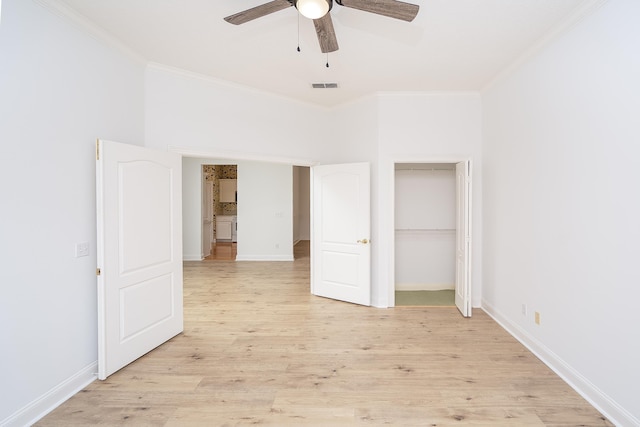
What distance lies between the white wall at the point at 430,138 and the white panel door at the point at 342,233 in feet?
0.90

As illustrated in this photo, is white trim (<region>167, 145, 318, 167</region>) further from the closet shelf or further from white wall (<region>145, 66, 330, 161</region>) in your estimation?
the closet shelf

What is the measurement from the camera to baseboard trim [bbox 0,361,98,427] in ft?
6.86

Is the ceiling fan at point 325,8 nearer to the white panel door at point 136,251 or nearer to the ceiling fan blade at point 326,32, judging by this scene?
the ceiling fan blade at point 326,32

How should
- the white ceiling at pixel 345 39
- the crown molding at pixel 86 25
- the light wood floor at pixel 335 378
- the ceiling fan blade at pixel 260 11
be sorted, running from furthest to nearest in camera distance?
the white ceiling at pixel 345 39 → the crown molding at pixel 86 25 → the light wood floor at pixel 335 378 → the ceiling fan blade at pixel 260 11

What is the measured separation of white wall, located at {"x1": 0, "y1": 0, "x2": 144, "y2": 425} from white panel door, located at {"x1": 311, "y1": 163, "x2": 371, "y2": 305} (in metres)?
2.81

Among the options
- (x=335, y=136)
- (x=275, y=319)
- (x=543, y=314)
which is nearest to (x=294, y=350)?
(x=275, y=319)

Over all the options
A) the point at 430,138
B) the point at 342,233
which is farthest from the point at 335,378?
the point at 430,138

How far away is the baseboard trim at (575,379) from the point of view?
6.95 feet

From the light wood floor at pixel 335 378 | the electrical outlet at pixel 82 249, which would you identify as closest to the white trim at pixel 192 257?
the light wood floor at pixel 335 378

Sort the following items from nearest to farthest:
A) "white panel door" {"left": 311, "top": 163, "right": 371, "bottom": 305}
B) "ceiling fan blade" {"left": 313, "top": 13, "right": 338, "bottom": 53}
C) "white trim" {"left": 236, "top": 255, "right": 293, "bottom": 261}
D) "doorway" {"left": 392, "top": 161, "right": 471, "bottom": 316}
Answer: "ceiling fan blade" {"left": 313, "top": 13, "right": 338, "bottom": 53}, "white panel door" {"left": 311, "top": 163, "right": 371, "bottom": 305}, "doorway" {"left": 392, "top": 161, "right": 471, "bottom": 316}, "white trim" {"left": 236, "top": 255, "right": 293, "bottom": 261}

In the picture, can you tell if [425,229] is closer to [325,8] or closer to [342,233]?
[342,233]

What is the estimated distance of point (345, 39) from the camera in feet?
9.68

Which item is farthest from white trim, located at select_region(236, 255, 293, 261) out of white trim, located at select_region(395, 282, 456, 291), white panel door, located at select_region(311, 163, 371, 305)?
white trim, located at select_region(395, 282, 456, 291)

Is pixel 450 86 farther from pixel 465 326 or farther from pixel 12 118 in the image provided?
pixel 12 118
